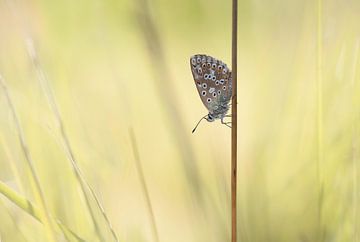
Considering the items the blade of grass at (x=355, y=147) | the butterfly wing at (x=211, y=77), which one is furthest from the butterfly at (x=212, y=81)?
the blade of grass at (x=355, y=147)

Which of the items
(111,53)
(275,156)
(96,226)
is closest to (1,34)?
(111,53)

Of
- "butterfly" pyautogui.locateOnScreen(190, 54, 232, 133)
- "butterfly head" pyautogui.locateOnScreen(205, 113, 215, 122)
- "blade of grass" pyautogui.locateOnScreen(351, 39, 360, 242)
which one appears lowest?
"blade of grass" pyautogui.locateOnScreen(351, 39, 360, 242)

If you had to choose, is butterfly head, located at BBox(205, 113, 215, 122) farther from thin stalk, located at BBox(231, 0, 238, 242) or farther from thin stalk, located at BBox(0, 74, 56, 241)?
thin stalk, located at BBox(0, 74, 56, 241)

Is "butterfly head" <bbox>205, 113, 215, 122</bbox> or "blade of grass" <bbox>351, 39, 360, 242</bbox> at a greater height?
"butterfly head" <bbox>205, 113, 215, 122</bbox>

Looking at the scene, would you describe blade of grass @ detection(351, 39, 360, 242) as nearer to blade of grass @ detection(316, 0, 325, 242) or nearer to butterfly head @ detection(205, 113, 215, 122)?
blade of grass @ detection(316, 0, 325, 242)

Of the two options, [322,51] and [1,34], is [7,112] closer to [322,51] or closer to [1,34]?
[1,34]

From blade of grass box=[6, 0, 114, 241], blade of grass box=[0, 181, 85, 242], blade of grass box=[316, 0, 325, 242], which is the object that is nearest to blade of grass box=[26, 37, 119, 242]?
blade of grass box=[6, 0, 114, 241]
